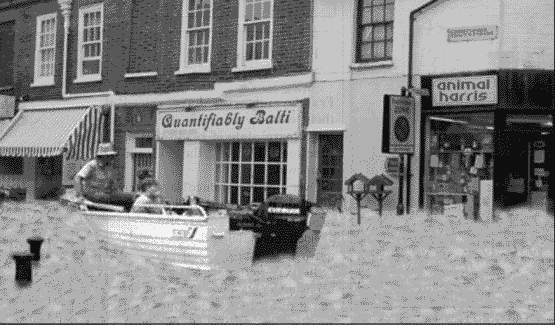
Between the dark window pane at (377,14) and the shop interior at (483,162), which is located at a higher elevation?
the dark window pane at (377,14)

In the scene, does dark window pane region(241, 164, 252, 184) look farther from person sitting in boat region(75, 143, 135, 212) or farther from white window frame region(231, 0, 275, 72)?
person sitting in boat region(75, 143, 135, 212)

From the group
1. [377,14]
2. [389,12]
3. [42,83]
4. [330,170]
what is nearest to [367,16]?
[377,14]

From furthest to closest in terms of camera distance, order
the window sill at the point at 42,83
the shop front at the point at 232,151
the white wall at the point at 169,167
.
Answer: the window sill at the point at 42,83
the white wall at the point at 169,167
the shop front at the point at 232,151

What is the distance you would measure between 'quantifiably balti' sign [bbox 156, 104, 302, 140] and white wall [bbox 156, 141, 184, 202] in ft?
0.96

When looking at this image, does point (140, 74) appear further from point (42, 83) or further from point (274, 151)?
point (274, 151)

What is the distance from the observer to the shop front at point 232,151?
55.5 ft

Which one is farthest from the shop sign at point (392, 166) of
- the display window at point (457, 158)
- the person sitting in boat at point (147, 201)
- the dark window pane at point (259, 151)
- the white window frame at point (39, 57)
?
the white window frame at point (39, 57)

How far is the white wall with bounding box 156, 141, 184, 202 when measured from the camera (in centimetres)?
1933

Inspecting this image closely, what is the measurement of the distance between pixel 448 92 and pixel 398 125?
3.23 ft

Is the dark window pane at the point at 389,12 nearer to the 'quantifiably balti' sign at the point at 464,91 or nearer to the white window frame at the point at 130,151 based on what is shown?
the 'quantifiably balti' sign at the point at 464,91

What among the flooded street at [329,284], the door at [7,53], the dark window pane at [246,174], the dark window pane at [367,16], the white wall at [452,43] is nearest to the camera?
the flooded street at [329,284]

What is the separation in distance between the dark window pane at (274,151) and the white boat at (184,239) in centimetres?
592

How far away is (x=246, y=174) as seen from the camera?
1769 centimetres

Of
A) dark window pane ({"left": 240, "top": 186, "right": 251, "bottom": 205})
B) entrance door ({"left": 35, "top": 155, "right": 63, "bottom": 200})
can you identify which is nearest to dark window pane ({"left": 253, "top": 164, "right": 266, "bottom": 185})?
dark window pane ({"left": 240, "top": 186, "right": 251, "bottom": 205})
